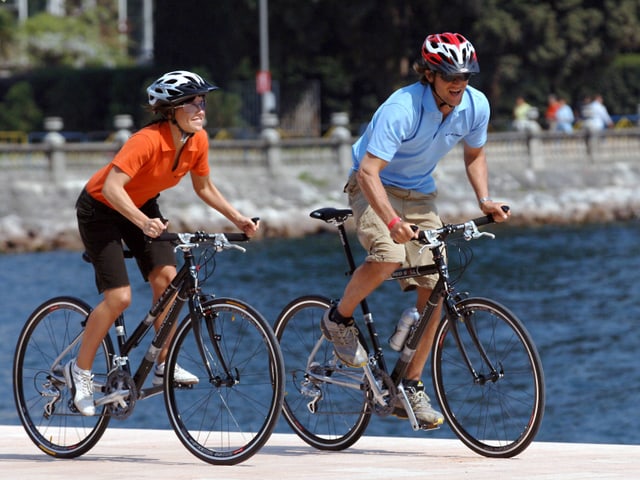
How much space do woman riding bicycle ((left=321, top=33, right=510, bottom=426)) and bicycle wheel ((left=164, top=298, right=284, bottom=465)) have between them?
586 mm

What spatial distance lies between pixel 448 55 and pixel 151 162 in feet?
4.51

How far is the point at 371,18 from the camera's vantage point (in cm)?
4734

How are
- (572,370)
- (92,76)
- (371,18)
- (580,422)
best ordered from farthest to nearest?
(92,76)
(371,18)
(572,370)
(580,422)

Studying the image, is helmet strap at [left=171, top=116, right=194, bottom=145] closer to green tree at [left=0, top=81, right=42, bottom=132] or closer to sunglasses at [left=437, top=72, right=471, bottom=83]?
sunglasses at [left=437, top=72, right=471, bottom=83]

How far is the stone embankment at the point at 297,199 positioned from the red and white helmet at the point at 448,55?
2965cm

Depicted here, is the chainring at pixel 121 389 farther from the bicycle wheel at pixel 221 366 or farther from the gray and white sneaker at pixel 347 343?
the gray and white sneaker at pixel 347 343

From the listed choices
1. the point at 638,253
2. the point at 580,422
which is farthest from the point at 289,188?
the point at 580,422

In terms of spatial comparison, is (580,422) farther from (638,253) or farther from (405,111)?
(638,253)

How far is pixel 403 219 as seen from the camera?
7160 millimetres

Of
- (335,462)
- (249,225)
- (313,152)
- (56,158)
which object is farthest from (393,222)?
(313,152)

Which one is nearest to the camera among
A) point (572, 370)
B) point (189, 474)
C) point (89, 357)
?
point (189, 474)

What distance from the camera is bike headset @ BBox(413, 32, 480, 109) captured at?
6.70 m

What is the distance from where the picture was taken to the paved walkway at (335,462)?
6.23 m

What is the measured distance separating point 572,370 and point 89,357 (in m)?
15.0
